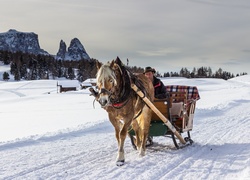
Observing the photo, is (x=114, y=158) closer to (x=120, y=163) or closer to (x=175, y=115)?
(x=120, y=163)

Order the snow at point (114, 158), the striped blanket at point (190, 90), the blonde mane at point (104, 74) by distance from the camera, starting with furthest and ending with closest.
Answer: the striped blanket at point (190, 90), the blonde mane at point (104, 74), the snow at point (114, 158)

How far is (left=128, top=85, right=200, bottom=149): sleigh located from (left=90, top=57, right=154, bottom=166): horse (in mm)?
390

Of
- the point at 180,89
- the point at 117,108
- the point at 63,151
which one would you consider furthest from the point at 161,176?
the point at 180,89

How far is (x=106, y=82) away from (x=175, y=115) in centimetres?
281

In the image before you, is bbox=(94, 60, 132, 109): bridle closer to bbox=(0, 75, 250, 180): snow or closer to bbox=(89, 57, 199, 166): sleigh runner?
bbox=(89, 57, 199, 166): sleigh runner

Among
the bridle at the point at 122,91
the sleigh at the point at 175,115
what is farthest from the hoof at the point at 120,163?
the sleigh at the point at 175,115

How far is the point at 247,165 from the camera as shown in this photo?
5.50 m

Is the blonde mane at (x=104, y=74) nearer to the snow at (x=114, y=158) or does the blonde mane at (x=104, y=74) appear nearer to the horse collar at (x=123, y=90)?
the horse collar at (x=123, y=90)

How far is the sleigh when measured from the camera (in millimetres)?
6766

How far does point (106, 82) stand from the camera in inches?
202

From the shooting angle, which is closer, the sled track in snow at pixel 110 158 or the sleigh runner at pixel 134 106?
the sled track in snow at pixel 110 158

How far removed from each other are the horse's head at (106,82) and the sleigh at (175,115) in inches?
64.8

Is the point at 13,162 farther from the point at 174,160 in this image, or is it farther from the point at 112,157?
the point at 174,160

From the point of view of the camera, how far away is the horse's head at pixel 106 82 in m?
4.97
